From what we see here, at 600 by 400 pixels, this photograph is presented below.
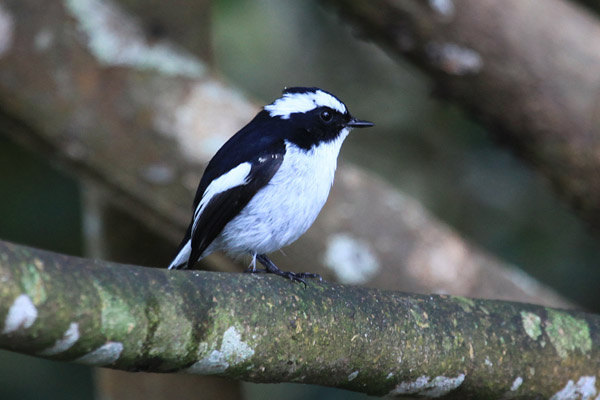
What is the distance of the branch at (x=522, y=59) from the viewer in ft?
14.5

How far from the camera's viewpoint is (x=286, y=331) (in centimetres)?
208

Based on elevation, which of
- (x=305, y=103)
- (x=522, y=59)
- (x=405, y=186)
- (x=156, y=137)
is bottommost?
(x=305, y=103)

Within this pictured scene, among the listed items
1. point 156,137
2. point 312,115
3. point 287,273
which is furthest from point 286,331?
point 156,137

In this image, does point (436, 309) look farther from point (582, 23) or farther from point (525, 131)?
point (582, 23)

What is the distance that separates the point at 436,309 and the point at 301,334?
1.64 ft

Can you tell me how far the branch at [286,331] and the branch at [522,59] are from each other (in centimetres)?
203

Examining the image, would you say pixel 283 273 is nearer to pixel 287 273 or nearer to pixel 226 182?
pixel 287 273

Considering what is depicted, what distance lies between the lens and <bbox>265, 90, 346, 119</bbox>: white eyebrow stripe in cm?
320

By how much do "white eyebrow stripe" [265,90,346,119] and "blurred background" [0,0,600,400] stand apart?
2728mm

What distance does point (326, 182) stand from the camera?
2.98 m

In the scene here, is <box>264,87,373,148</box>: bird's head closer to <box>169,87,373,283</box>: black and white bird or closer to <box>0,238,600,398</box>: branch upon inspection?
<box>169,87,373,283</box>: black and white bird

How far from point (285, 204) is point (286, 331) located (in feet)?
2.86

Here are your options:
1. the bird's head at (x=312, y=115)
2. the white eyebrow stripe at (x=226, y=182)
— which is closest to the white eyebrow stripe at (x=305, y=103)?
the bird's head at (x=312, y=115)

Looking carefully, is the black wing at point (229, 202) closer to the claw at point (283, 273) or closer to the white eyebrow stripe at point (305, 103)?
the claw at point (283, 273)
